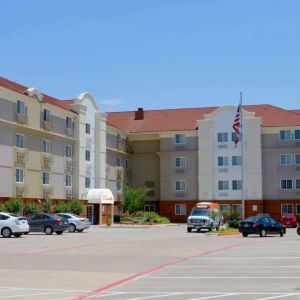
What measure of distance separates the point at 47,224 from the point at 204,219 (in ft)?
38.6

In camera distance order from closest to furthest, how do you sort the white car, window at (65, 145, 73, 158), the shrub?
the white car, the shrub, window at (65, 145, 73, 158)

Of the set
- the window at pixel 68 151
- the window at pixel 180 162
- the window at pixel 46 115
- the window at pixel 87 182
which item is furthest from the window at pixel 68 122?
the window at pixel 180 162

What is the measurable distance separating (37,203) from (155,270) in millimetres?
39333

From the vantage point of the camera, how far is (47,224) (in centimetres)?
4206

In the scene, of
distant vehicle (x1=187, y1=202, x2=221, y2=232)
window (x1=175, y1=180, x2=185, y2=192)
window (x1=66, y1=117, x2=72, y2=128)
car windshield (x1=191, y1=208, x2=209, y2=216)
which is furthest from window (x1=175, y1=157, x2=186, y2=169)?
car windshield (x1=191, y1=208, x2=209, y2=216)

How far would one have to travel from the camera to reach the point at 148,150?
7956cm

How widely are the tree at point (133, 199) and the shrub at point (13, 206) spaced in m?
24.4

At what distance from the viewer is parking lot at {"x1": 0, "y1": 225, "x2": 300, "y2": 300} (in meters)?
13.0

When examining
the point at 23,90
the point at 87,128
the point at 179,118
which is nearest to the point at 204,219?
the point at 23,90

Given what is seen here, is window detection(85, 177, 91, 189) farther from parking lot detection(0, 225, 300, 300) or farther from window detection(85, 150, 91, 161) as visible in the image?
parking lot detection(0, 225, 300, 300)

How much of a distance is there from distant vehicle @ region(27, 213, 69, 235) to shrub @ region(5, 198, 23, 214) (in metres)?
7.89

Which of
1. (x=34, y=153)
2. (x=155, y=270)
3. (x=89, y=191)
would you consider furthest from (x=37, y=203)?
(x=155, y=270)

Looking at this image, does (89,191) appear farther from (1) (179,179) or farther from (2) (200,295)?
(2) (200,295)

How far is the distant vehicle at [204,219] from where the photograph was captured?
46.6 m
